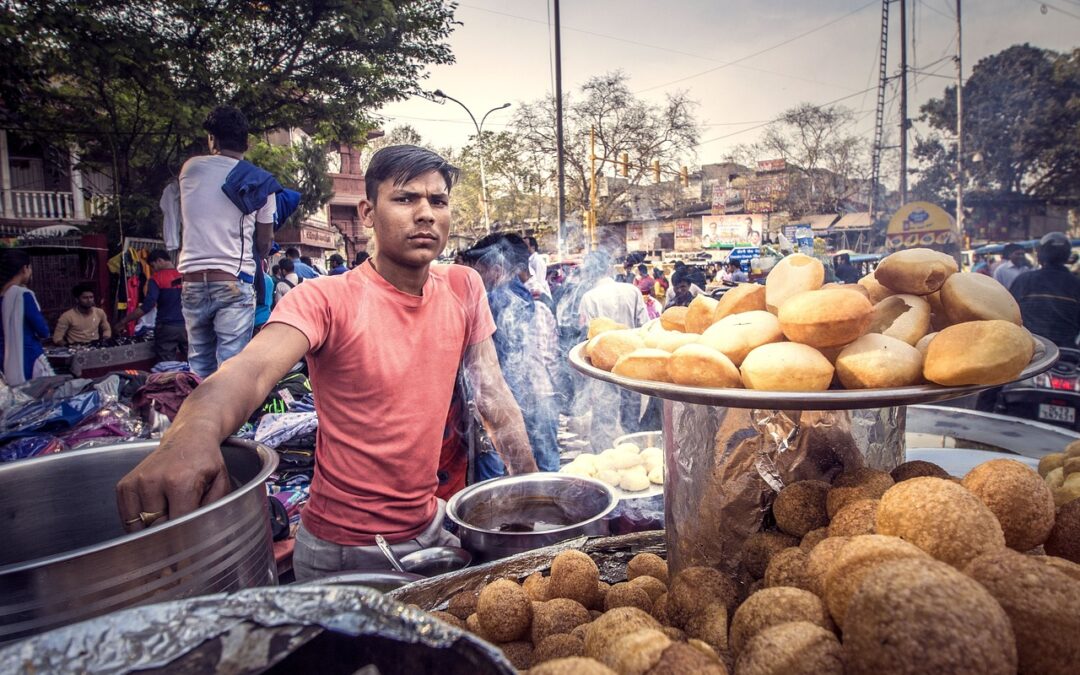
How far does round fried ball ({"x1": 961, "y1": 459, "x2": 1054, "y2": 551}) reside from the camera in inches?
Result: 37.9

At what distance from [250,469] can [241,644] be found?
80 centimetres

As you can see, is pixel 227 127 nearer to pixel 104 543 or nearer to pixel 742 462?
pixel 104 543

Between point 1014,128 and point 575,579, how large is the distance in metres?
31.1

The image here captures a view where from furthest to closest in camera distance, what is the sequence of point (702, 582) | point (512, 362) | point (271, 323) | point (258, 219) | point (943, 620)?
point (512, 362), point (258, 219), point (271, 323), point (702, 582), point (943, 620)

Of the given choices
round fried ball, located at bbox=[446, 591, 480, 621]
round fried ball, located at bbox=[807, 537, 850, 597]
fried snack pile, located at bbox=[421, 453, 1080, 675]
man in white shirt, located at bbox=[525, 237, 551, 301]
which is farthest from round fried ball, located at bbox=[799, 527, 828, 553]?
man in white shirt, located at bbox=[525, 237, 551, 301]

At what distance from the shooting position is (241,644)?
56 cm

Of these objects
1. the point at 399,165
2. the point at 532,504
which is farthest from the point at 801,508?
the point at 399,165

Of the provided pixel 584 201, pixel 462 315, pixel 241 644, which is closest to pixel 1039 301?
pixel 462 315

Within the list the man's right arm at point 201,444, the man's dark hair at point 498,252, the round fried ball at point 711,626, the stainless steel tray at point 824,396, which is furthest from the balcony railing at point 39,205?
the round fried ball at point 711,626

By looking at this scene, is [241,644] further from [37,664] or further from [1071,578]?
[1071,578]

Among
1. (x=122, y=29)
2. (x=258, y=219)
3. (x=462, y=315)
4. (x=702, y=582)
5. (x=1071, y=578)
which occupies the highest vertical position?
(x=122, y=29)

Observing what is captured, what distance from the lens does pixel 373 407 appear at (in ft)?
6.78

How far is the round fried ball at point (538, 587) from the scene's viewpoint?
1.33 meters

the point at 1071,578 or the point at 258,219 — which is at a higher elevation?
the point at 258,219
